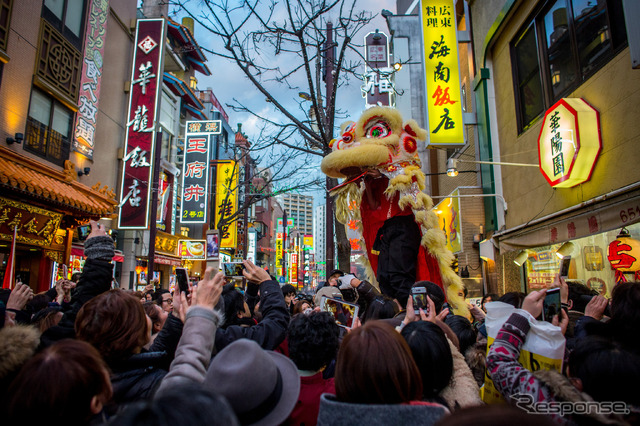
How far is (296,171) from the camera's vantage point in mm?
13133

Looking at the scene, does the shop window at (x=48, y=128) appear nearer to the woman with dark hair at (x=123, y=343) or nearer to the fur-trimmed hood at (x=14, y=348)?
the woman with dark hair at (x=123, y=343)

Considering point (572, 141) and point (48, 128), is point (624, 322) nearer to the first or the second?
point (572, 141)

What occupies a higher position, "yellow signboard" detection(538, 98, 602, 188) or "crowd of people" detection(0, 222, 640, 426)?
"yellow signboard" detection(538, 98, 602, 188)

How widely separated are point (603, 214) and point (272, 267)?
55.2 metres

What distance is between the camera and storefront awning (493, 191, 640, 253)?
548cm

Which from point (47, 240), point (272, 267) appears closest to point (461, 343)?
point (47, 240)

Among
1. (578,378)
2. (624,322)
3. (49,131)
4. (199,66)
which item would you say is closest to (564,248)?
(624,322)

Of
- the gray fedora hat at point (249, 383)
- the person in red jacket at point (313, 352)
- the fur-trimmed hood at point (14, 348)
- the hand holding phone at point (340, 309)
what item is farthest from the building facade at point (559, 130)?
the fur-trimmed hood at point (14, 348)

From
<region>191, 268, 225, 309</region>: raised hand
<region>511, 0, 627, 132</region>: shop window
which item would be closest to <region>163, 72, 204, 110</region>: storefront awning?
<region>511, 0, 627, 132</region>: shop window

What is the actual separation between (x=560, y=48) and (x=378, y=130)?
5.29 m

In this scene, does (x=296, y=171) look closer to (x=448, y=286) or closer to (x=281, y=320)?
(x=448, y=286)

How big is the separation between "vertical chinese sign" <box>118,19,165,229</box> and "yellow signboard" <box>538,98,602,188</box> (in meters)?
11.5

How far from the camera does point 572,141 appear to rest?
6.64 m

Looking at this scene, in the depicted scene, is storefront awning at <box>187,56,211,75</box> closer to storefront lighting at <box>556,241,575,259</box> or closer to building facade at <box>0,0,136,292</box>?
building facade at <box>0,0,136,292</box>
